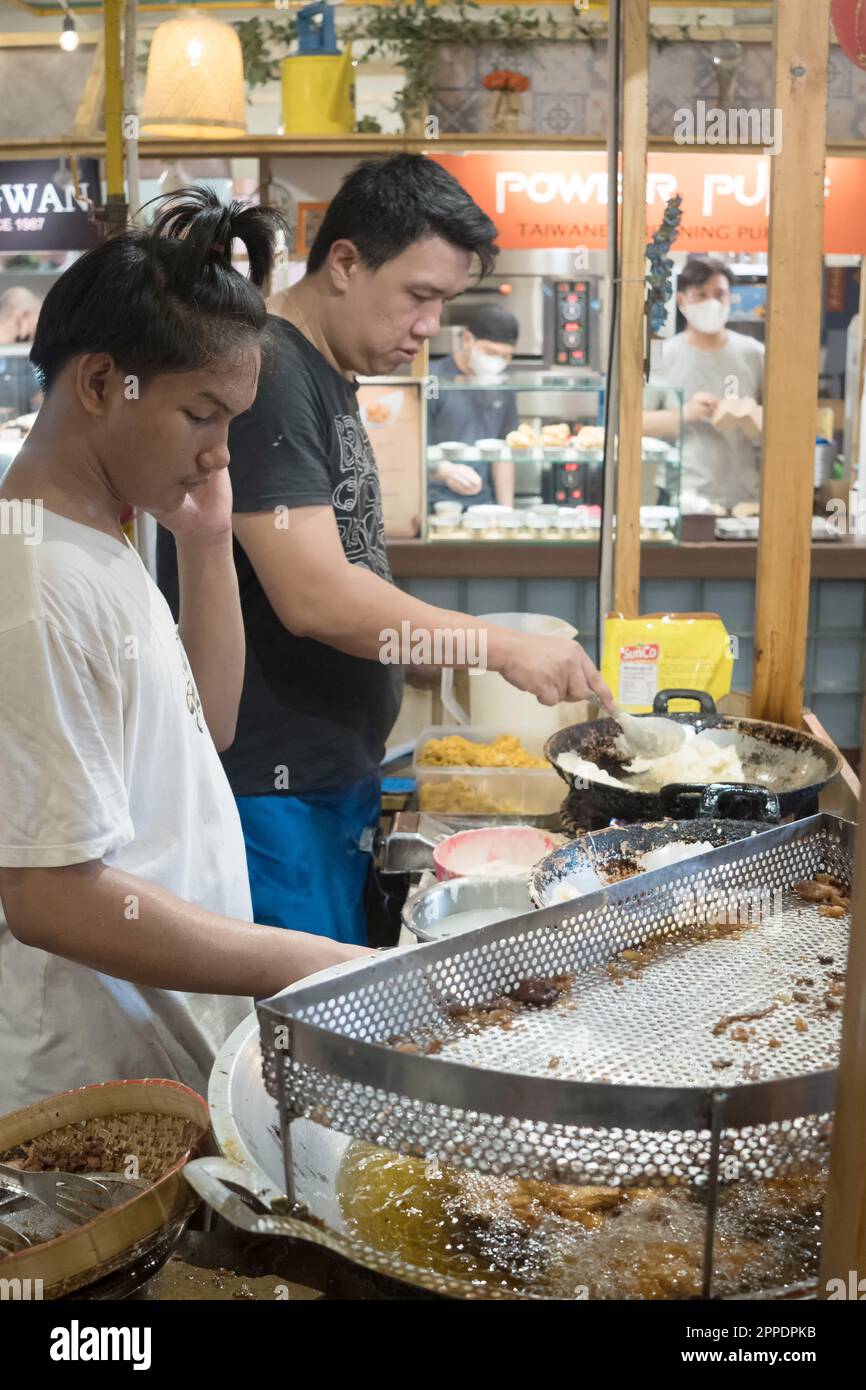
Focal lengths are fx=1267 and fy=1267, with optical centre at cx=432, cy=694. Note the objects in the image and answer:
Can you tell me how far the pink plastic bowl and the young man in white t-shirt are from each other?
2.49ft

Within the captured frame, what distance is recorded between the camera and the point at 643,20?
3311 mm

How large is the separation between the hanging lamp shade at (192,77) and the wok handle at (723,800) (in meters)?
3.45

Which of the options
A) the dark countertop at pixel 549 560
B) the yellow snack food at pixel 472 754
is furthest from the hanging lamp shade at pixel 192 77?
the yellow snack food at pixel 472 754

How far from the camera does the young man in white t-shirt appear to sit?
143 cm

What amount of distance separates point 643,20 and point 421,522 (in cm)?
296

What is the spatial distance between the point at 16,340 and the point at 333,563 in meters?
4.87

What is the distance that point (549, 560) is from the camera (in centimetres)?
596

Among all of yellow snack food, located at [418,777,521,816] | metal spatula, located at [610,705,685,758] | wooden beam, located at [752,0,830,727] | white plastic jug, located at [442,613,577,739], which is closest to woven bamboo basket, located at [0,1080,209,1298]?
metal spatula, located at [610,705,685,758]

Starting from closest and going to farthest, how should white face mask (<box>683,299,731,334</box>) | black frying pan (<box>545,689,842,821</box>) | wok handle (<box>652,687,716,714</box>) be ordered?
1. black frying pan (<box>545,689,842,821</box>)
2. wok handle (<box>652,687,716,714</box>)
3. white face mask (<box>683,299,731,334</box>)

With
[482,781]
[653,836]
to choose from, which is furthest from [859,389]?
[653,836]

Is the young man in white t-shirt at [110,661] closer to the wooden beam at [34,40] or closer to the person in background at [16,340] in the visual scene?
the person in background at [16,340]

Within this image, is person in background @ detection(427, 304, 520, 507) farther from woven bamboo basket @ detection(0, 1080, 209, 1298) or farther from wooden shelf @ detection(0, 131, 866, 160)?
woven bamboo basket @ detection(0, 1080, 209, 1298)

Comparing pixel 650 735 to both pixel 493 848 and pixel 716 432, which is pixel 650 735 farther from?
pixel 716 432

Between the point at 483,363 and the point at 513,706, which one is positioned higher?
the point at 483,363
